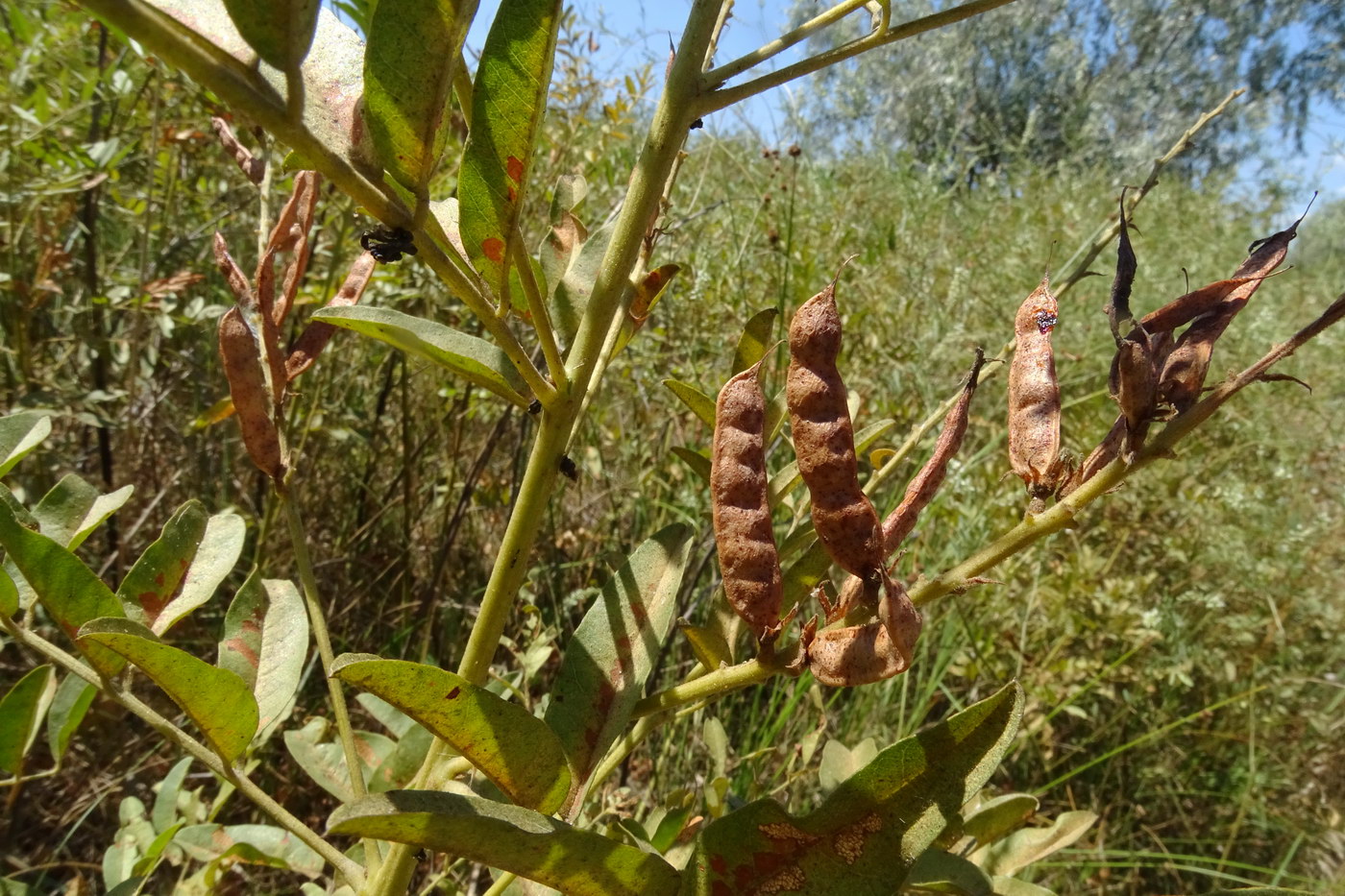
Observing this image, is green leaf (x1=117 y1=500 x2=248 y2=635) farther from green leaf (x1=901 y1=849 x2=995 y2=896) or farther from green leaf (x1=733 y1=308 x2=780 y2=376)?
green leaf (x1=901 y1=849 x2=995 y2=896)

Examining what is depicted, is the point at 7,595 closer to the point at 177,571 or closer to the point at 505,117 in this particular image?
the point at 177,571

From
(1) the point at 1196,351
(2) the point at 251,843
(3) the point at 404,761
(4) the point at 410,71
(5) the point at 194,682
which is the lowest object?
(2) the point at 251,843

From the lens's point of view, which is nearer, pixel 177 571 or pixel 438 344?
pixel 438 344

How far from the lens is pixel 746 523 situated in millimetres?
529

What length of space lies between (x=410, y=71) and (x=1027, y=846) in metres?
0.92

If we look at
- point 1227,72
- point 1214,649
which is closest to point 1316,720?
point 1214,649

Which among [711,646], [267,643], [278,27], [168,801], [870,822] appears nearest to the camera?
[278,27]

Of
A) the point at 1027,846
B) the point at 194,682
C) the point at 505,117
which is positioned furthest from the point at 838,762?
the point at 505,117

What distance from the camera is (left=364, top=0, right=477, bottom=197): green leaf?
1.46 ft

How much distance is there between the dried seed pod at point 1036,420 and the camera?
563 millimetres

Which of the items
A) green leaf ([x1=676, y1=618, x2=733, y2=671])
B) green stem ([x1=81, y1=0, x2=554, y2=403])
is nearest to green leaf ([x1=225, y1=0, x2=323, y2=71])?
green stem ([x1=81, y1=0, x2=554, y2=403])

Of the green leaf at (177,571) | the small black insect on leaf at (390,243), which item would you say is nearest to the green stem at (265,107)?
the small black insect on leaf at (390,243)

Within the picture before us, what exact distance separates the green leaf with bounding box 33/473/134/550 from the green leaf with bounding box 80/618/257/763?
0.31 metres

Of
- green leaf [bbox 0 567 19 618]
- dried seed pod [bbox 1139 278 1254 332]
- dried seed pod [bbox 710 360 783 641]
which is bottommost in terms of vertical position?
green leaf [bbox 0 567 19 618]
